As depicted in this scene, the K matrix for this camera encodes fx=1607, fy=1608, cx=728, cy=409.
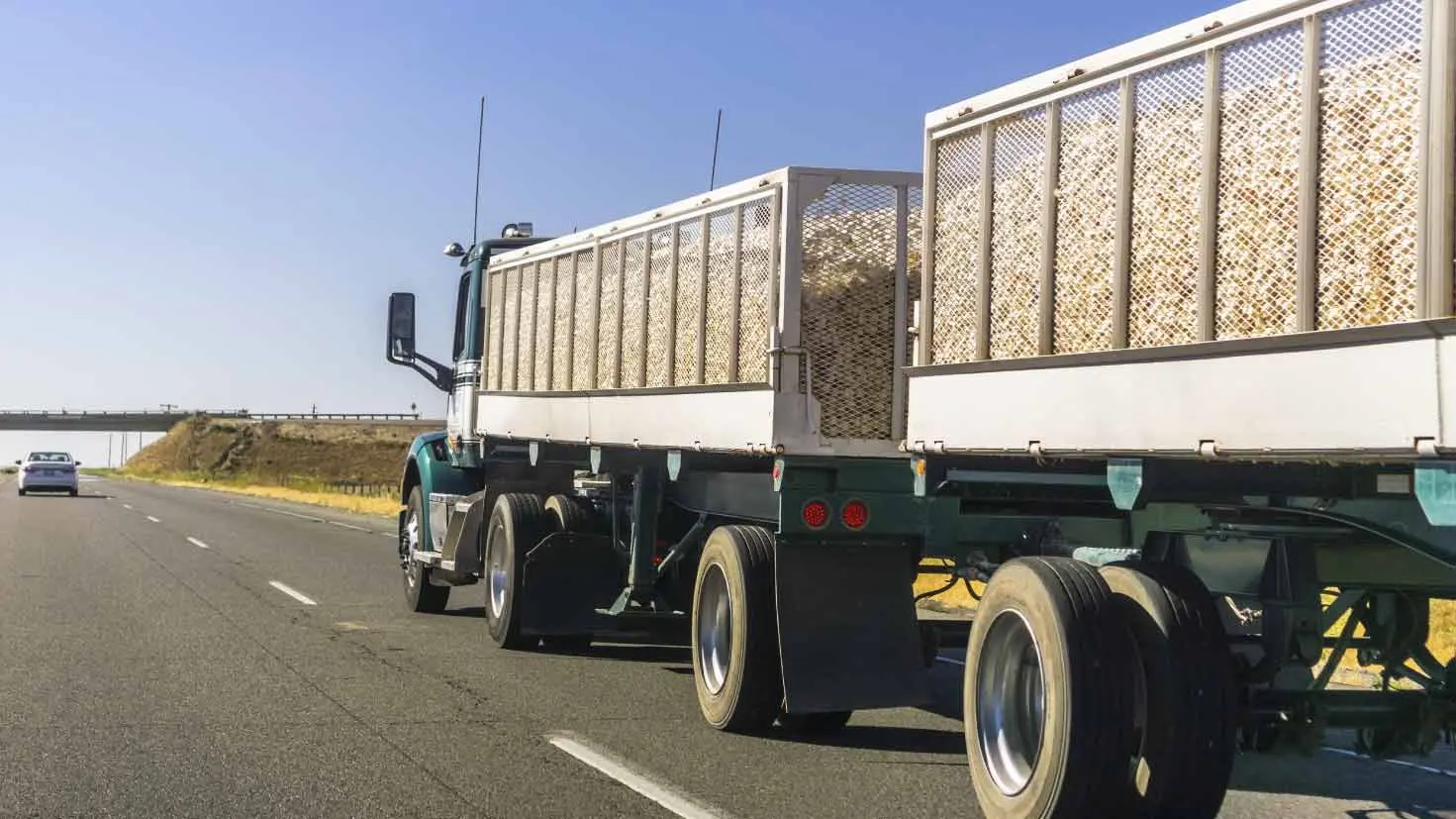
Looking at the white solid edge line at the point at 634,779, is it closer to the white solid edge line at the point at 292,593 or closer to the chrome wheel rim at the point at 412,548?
the chrome wheel rim at the point at 412,548

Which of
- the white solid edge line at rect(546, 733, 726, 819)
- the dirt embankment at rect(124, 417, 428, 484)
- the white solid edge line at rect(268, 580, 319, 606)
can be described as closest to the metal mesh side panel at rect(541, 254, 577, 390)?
the white solid edge line at rect(546, 733, 726, 819)

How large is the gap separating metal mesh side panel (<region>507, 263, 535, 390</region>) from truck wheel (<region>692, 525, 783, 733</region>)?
4.87 m

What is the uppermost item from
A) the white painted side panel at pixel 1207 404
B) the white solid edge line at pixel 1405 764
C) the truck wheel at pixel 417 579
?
the white painted side panel at pixel 1207 404

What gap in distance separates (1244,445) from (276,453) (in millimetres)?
140468

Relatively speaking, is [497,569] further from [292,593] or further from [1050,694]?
[1050,694]

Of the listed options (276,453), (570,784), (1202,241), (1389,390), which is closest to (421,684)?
(570,784)

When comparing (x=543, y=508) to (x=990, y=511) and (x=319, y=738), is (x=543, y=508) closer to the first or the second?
(x=319, y=738)

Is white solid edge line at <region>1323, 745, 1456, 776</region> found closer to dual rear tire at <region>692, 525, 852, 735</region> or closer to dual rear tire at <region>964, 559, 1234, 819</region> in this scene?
dual rear tire at <region>964, 559, 1234, 819</region>

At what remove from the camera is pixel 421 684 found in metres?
10.1

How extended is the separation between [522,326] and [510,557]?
2258mm

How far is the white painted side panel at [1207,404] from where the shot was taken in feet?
14.0

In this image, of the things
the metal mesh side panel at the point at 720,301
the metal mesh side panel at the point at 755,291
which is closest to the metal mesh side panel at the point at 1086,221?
the metal mesh side panel at the point at 755,291

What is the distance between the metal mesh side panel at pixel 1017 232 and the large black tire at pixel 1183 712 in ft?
3.82

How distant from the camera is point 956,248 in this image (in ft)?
22.2
